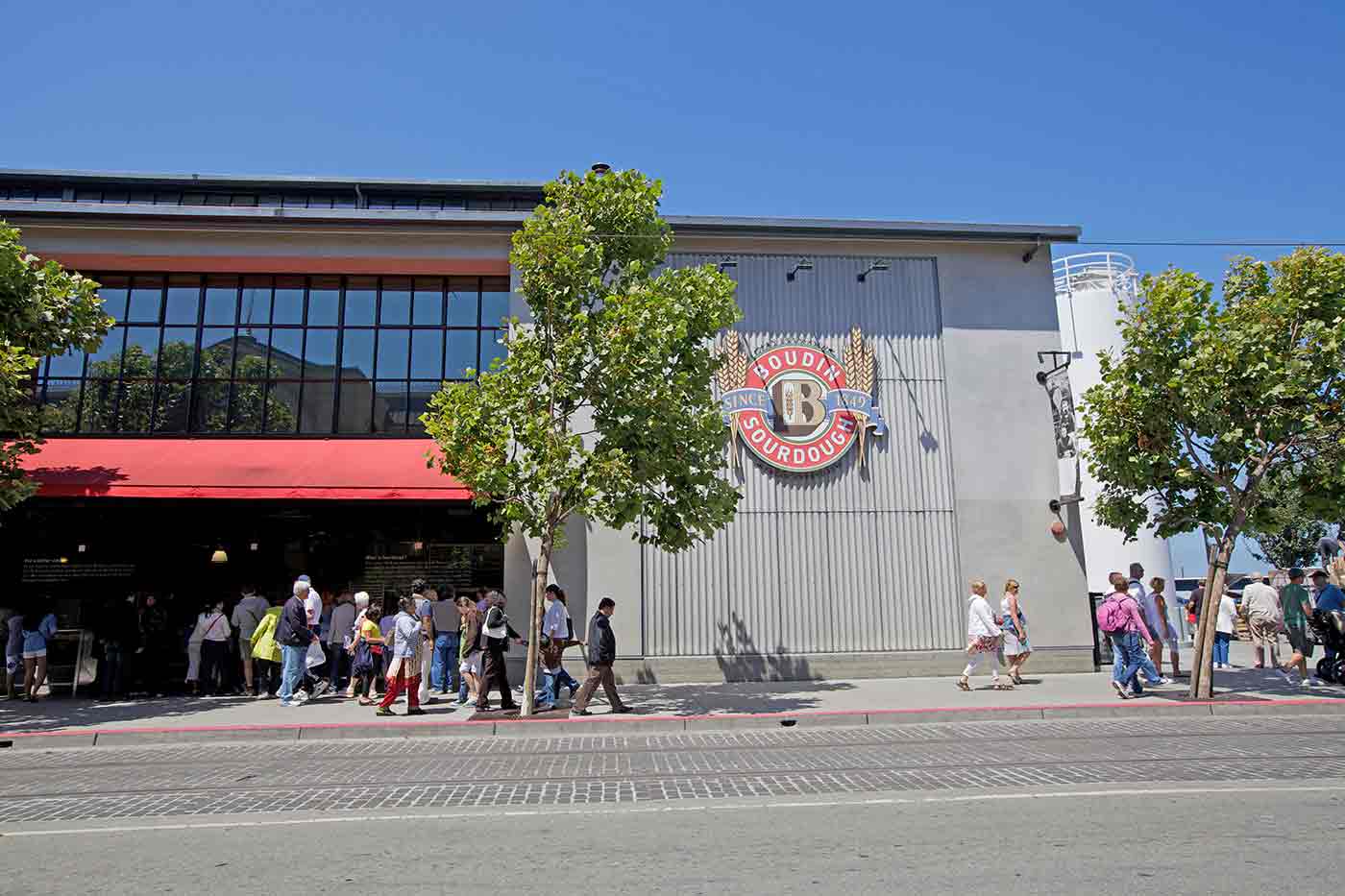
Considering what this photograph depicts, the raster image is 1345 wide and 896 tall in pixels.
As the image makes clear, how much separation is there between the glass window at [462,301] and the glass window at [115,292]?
6.36 metres

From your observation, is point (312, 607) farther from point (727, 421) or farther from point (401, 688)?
point (727, 421)

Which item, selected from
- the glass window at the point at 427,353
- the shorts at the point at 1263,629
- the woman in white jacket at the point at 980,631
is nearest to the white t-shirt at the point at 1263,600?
the shorts at the point at 1263,629

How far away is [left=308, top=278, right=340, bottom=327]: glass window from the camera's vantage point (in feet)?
56.4

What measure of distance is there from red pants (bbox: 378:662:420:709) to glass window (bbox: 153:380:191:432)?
322 inches

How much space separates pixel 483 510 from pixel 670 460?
5.71 meters

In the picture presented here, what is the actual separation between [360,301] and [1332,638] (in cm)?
1807

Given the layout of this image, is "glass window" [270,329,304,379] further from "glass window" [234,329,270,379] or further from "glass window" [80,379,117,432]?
"glass window" [80,379,117,432]

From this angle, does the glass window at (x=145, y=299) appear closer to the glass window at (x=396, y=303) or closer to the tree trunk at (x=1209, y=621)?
the glass window at (x=396, y=303)

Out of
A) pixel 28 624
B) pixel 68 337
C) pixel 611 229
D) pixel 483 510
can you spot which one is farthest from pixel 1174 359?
pixel 28 624

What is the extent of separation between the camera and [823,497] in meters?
16.0

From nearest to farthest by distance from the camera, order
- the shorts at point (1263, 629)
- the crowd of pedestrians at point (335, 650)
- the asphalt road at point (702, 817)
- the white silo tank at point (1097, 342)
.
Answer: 1. the asphalt road at point (702, 817)
2. the crowd of pedestrians at point (335, 650)
3. the shorts at point (1263, 629)
4. the white silo tank at point (1097, 342)


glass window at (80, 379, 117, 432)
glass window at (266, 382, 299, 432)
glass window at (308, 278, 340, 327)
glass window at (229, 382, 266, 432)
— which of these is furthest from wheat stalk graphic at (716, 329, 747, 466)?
glass window at (80, 379, 117, 432)

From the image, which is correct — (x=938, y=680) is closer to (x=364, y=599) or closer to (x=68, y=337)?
(x=364, y=599)

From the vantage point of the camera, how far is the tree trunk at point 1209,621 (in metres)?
12.0
